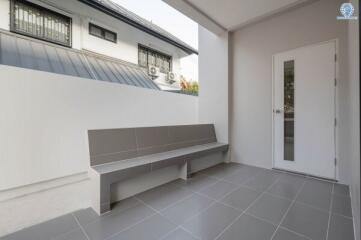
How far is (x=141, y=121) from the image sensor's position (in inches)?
117

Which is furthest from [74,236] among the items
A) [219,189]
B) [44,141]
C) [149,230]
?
[219,189]

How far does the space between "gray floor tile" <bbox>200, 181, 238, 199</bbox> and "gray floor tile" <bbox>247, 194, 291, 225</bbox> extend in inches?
15.5

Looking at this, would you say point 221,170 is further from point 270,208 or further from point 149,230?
point 149,230

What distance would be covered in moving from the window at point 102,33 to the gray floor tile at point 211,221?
203 inches

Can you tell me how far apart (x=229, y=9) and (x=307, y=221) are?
3146mm

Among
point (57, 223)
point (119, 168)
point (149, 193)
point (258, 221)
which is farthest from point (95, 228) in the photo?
point (258, 221)

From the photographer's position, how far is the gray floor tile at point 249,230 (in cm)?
138

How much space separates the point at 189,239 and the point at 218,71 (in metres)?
3.21

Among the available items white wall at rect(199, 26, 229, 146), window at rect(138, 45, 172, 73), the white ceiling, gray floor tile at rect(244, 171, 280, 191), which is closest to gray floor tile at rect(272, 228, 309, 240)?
gray floor tile at rect(244, 171, 280, 191)

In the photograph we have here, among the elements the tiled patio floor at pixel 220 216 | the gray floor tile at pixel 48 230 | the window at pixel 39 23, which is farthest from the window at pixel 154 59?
the gray floor tile at pixel 48 230

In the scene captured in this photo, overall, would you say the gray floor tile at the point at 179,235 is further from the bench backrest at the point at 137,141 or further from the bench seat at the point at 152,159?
the bench backrest at the point at 137,141

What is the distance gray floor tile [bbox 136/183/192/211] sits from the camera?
1.94 metres

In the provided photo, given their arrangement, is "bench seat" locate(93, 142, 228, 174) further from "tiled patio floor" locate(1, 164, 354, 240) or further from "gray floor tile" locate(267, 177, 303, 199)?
"gray floor tile" locate(267, 177, 303, 199)

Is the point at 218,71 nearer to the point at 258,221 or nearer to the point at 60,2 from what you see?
the point at 258,221
